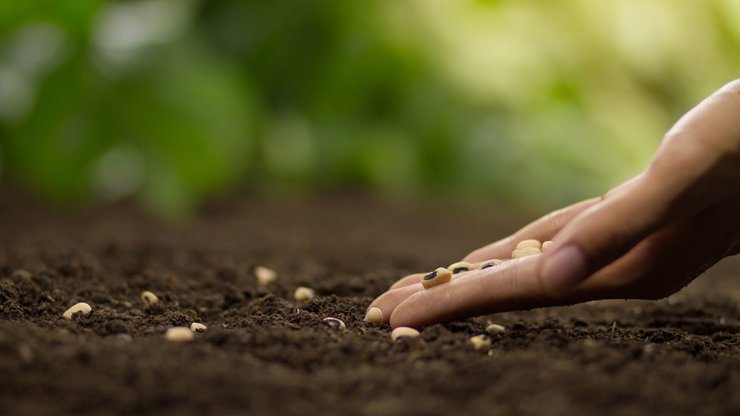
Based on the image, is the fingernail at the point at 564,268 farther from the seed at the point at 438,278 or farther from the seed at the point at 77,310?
the seed at the point at 77,310

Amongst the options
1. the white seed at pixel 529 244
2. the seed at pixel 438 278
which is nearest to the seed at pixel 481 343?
the seed at pixel 438 278

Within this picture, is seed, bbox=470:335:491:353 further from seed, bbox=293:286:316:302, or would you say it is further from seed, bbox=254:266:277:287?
seed, bbox=254:266:277:287

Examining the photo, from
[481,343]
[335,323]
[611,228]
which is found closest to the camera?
[611,228]

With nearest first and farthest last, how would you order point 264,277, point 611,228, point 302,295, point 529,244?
point 611,228
point 529,244
point 302,295
point 264,277

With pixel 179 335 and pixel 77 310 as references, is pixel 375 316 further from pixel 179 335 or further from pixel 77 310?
pixel 77 310

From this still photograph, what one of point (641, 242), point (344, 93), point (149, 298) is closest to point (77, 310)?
point (149, 298)

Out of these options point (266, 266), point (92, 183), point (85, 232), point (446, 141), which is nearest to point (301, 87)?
point (446, 141)

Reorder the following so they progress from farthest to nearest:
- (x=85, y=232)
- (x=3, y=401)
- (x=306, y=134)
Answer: (x=306, y=134), (x=85, y=232), (x=3, y=401)

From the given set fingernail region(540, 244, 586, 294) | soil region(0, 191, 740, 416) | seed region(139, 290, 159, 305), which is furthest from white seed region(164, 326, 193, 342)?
fingernail region(540, 244, 586, 294)

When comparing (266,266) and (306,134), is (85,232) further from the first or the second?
(306,134)
